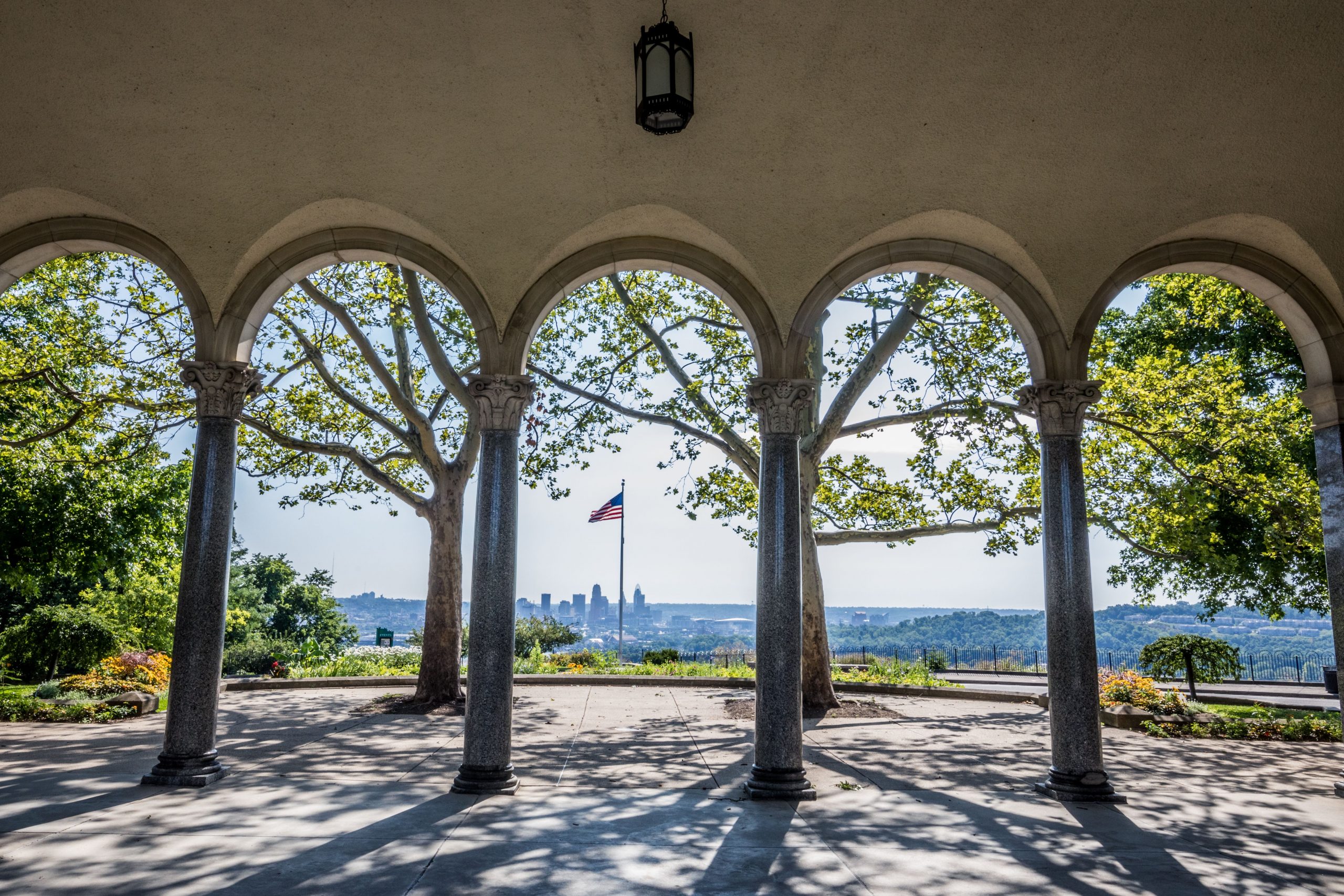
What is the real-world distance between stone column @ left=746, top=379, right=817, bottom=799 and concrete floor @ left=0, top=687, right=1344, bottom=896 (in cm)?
39

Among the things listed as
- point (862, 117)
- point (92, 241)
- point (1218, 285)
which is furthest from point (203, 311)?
point (1218, 285)

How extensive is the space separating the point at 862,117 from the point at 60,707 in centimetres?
1292

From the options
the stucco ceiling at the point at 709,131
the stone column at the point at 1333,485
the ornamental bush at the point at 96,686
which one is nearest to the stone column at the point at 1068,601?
the stucco ceiling at the point at 709,131

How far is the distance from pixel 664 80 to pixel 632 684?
46.0 feet

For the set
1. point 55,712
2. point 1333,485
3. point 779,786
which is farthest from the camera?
point 55,712

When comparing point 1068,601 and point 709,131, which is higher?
point 709,131

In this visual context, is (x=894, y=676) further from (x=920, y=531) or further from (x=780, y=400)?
(x=780, y=400)

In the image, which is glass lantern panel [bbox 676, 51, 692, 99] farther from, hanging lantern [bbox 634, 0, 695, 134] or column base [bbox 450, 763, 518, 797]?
column base [bbox 450, 763, 518, 797]

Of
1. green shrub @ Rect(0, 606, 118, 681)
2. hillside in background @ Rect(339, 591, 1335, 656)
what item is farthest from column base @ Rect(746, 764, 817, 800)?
hillside in background @ Rect(339, 591, 1335, 656)

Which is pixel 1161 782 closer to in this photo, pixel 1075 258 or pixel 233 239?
pixel 1075 258

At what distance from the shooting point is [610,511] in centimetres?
2253

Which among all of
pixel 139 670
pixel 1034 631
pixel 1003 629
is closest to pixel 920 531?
pixel 139 670

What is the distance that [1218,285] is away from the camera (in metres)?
17.5

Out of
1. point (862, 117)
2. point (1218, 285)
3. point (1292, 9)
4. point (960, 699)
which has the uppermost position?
point (1218, 285)
